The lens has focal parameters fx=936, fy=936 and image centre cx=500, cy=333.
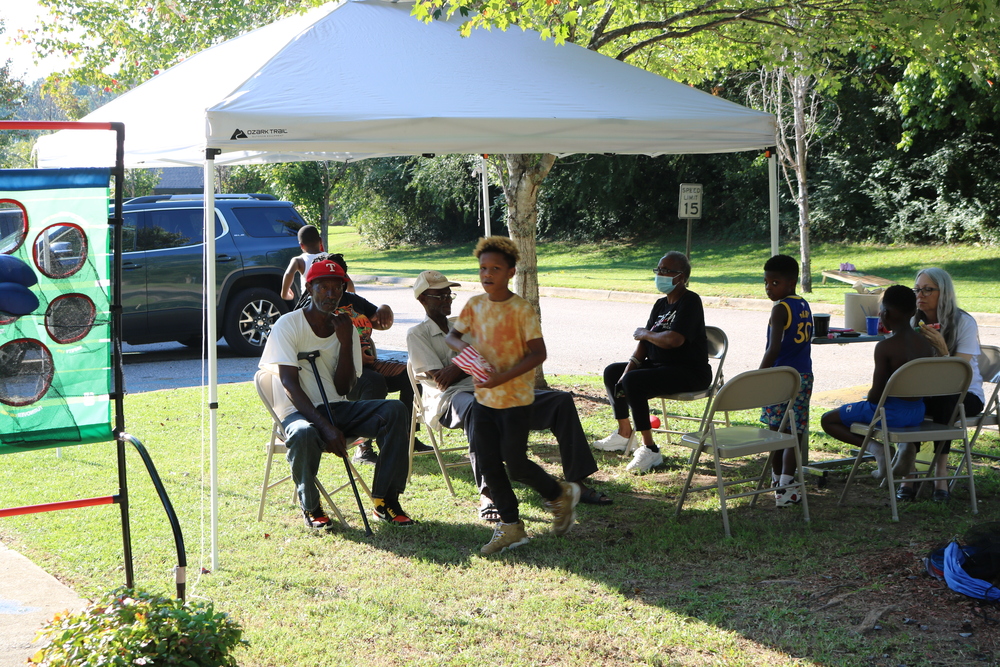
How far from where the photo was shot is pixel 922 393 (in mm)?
5219

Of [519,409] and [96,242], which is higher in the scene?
[96,242]

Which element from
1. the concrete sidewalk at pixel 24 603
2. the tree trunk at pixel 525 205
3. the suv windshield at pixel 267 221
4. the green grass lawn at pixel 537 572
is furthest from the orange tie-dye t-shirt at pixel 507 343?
the suv windshield at pixel 267 221

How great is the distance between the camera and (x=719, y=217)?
28.7 m

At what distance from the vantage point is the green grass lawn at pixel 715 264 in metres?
17.4

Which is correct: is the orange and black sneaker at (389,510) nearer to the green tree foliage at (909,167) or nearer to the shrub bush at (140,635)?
the shrub bush at (140,635)

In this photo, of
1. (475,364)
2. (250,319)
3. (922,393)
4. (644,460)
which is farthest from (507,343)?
(250,319)

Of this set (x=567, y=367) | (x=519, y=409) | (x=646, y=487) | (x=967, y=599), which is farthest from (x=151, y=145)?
(x=567, y=367)

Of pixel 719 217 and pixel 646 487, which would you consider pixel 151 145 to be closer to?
pixel 646 487

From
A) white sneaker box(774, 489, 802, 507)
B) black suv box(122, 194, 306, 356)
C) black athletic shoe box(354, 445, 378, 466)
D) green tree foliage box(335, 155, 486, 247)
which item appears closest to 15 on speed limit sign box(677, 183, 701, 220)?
black suv box(122, 194, 306, 356)

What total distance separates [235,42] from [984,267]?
56.3 ft

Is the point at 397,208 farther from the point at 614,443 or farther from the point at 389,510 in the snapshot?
the point at 389,510

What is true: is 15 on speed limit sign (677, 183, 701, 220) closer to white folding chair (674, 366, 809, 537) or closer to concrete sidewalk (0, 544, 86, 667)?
white folding chair (674, 366, 809, 537)

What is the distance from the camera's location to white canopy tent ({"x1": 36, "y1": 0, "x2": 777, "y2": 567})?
4805 millimetres

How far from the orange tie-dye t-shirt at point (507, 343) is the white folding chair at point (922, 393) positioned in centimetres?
199
